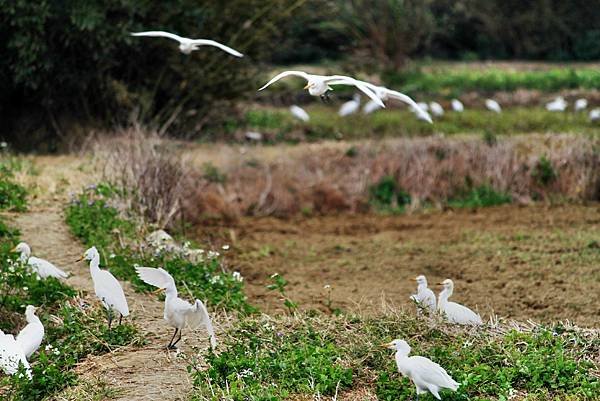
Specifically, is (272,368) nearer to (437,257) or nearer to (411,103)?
(411,103)

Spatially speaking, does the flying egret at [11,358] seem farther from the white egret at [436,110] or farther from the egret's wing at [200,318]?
the white egret at [436,110]

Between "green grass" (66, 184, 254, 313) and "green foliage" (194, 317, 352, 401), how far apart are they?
3.47ft

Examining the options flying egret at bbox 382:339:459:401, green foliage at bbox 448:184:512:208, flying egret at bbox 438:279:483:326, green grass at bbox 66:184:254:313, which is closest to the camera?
flying egret at bbox 382:339:459:401

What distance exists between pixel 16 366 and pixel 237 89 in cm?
940

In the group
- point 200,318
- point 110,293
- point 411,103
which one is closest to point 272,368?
point 200,318

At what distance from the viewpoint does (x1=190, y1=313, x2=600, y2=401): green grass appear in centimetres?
563

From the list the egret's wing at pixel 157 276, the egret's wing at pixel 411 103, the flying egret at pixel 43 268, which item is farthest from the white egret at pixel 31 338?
the egret's wing at pixel 411 103

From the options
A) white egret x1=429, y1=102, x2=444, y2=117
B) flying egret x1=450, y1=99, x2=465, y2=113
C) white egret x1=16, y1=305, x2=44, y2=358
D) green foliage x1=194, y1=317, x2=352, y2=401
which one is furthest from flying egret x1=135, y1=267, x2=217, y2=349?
flying egret x1=450, y1=99, x2=465, y2=113

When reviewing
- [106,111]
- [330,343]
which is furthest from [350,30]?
[330,343]

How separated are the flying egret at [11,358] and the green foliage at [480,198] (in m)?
7.22

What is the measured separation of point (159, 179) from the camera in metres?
9.92

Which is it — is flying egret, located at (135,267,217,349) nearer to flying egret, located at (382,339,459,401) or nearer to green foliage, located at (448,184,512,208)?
flying egret, located at (382,339,459,401)

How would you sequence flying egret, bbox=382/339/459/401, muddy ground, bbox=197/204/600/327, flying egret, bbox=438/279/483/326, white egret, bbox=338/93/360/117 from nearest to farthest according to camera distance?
flying egret, bbox=382/339/459/401 → flying egret, bbox=438/279/483/326 → muddy ground, bbox=197/204/600/327 → white egret, bbox=338/93/360/117

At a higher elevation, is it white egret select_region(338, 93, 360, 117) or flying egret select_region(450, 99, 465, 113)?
flying egret select_region(450, 99, 465, 113)
